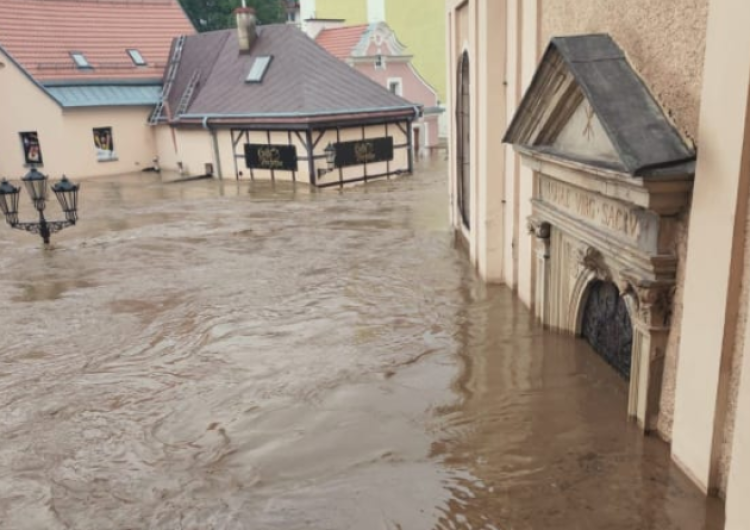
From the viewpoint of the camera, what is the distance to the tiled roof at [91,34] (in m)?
27.5

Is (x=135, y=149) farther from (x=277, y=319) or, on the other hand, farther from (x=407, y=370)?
(x=407, y=370)

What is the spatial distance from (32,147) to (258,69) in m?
10.3

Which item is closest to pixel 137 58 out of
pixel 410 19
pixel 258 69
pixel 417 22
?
pixel 258 69

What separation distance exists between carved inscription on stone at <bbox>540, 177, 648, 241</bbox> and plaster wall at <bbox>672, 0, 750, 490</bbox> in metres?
0.77

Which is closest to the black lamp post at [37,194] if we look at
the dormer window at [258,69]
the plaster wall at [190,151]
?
the dormer window at [258,69]

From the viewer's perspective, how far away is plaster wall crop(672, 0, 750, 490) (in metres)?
4.23

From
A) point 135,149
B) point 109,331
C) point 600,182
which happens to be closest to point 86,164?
point 135,149

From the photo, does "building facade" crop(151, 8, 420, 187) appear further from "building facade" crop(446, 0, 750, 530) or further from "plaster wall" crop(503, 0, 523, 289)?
"building facade" crop(446, 0, 750, 530)

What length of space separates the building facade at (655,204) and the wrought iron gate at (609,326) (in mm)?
21

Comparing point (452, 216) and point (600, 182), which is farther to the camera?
point (452, 216)

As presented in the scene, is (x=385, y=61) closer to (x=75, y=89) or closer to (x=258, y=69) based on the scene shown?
(x=258, y=69)

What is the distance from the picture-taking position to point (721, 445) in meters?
4.62

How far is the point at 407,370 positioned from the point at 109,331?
438 cm

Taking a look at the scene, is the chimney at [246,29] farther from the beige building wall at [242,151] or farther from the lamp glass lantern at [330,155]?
the lamp glass lantern at [330,155]
